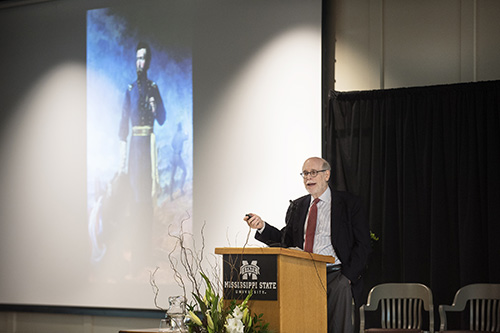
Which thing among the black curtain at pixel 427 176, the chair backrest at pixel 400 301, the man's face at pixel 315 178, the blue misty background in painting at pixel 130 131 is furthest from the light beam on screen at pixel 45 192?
the man's face at pixel 315 178

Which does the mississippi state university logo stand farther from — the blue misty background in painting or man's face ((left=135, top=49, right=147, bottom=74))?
man's face ((left=135, top=49, right=147, bottom=74))

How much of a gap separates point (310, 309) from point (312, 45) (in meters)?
3.54

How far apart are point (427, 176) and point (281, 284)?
3155mm

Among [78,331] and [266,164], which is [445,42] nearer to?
[266,164]

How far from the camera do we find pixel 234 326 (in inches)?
154

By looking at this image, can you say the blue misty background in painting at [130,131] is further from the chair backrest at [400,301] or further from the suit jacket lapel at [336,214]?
the suit jacket lapel at [336,214]

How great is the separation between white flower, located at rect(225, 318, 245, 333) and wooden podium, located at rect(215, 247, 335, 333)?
0.87 ft

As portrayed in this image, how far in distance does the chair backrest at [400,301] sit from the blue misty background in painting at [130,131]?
2383 mm

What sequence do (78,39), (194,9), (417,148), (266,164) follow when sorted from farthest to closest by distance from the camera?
(78,39) < (194,9) < (266,164) < (417,148)

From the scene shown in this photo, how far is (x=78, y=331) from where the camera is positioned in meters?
8.57

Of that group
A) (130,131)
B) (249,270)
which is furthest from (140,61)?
(249,270)

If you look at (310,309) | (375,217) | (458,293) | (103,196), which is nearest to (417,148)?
(375,217)

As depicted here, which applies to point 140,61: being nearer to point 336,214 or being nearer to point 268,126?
point 268,126

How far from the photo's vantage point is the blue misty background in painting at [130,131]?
8008mm
